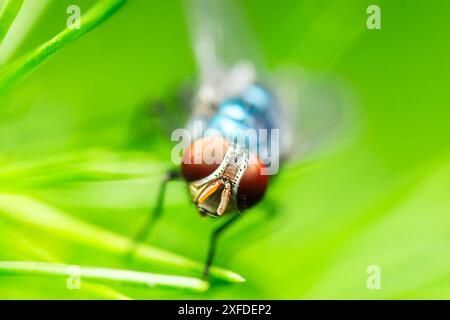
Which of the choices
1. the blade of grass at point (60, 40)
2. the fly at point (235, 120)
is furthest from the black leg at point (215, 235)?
the blade of grass at point (60, 40)

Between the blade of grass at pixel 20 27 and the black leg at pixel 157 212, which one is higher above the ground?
the blade of grass at pixel 20 27

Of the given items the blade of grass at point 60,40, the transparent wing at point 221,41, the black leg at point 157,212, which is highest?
the transparent wing at point 221,41

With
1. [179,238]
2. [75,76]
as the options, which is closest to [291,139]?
[179,238]

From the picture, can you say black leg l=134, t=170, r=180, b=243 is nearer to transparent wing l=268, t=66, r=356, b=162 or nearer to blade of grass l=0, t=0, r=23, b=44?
transparent wing l=268, t=66, r=356, b=162

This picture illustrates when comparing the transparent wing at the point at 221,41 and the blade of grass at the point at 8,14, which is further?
the transparent wing at the point at 221,41

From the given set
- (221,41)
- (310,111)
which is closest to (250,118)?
(310,111)

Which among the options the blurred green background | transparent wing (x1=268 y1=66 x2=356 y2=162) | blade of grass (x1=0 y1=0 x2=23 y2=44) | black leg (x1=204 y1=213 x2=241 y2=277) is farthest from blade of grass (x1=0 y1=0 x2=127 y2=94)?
transparent wing (x1=268 y1=66 x2=356 y2=162)

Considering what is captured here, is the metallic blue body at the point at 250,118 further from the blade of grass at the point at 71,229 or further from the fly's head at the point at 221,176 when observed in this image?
the blade of grass at the point at 71,229

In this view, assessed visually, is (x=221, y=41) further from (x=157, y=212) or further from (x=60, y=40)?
(x=60, y=40)
